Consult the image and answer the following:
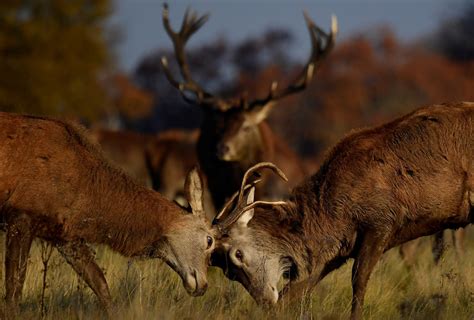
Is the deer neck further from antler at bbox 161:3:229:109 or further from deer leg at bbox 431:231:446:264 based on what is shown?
antler at bbox 161:3:229:109

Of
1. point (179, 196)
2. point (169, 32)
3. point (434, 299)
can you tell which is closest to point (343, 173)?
point (434, 299)

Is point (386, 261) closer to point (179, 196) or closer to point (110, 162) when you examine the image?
point (110, 162)

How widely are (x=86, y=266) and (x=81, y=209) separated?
0.45 meters

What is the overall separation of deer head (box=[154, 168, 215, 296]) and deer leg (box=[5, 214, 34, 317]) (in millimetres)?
1011

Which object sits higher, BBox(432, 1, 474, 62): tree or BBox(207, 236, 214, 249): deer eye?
BBox(207, 236, 214, 249): deer eye

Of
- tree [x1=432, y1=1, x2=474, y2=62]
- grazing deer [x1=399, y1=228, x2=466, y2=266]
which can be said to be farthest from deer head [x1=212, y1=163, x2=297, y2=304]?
tree [x1=432, y1=1, x2=474, y2=62]

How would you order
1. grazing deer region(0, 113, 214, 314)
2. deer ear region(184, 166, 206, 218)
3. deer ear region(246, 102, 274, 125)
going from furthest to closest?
deer ear region(246, 102, 274, 125) → deer ear region(184, 166, 206, 218) → grazing deer region(0, 113, 214, 314)

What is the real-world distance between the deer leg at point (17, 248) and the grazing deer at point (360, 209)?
1.63 m

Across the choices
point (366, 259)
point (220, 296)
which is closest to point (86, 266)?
point (220, 296)

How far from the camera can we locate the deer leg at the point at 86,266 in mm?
7883

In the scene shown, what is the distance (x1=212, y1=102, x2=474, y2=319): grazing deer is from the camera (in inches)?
318

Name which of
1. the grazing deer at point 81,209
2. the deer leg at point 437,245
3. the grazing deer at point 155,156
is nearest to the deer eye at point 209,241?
the grazing deer at point 81,209

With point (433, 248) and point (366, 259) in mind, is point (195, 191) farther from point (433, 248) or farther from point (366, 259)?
point (433, 248)

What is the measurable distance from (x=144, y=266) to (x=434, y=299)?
A: 2526 mm
